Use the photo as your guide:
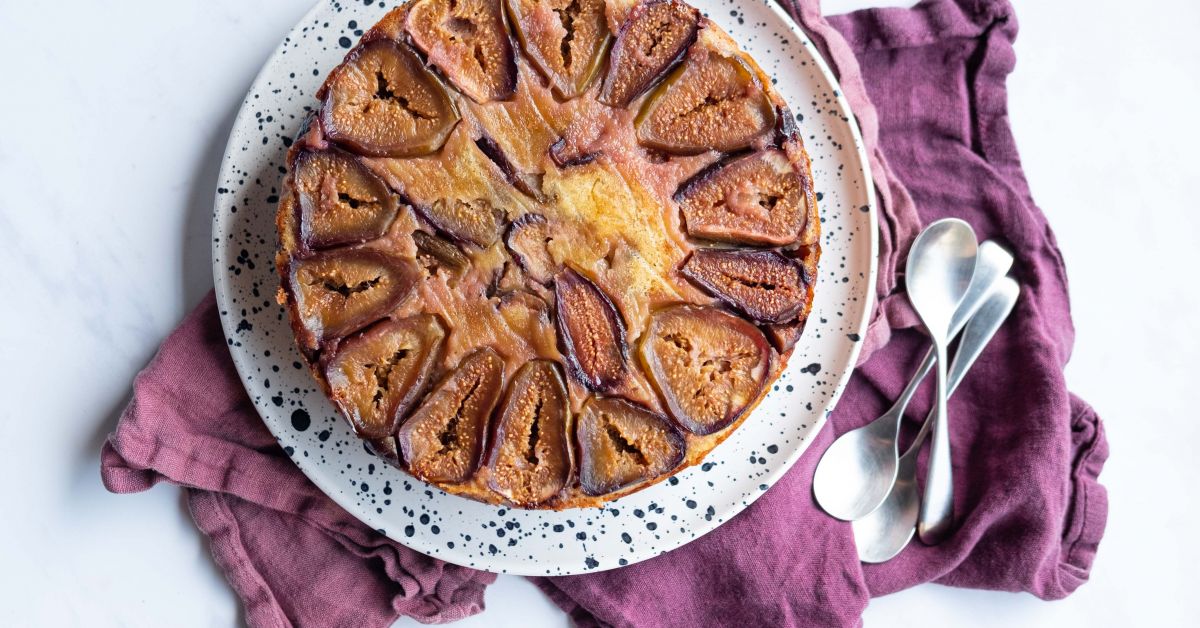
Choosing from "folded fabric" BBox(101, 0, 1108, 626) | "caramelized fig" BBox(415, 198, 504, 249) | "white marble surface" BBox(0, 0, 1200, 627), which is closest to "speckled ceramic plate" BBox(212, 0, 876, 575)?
"folded fabric" BBox(101, 0, 1108, 626)

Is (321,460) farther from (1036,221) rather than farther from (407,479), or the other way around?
(1036,221)

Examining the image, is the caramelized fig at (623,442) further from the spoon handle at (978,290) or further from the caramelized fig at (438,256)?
the spoon handle at (978,290)

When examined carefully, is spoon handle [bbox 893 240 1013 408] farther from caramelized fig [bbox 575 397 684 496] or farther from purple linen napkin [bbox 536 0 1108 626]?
caramelized fig [bbox 575 397 684 496]

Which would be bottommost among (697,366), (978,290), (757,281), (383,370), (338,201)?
(978,290)

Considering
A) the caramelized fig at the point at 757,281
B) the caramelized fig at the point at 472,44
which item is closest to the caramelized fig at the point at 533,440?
the caramelized fig at the point at 757,281

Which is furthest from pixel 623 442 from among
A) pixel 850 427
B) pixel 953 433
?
pixel 953 433

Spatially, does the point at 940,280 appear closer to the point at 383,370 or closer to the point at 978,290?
the point at 978,290
